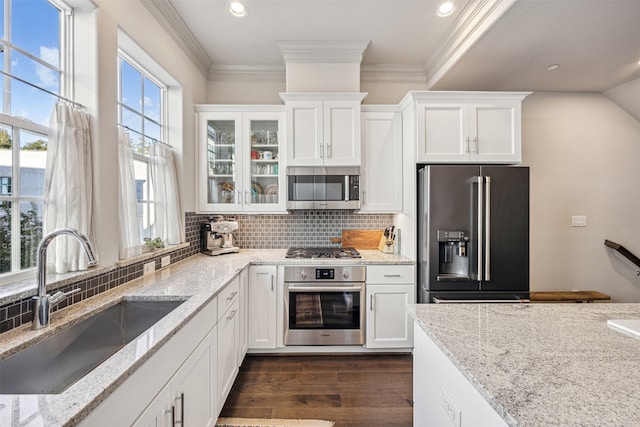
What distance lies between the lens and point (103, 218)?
63.5 inches

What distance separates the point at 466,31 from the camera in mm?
2244

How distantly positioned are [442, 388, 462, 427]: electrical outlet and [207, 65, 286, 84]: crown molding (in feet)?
10.3

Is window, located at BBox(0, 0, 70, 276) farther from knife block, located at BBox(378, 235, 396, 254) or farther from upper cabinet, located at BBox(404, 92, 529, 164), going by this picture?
knife block, located at BBox(378, 235, 396, 254)

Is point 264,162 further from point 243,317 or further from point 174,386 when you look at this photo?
point 174,386

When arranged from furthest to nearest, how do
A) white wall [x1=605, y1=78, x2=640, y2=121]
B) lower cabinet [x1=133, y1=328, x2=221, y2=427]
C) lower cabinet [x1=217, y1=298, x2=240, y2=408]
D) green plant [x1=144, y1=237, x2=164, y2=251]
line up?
white wall [x1=605, y1=78, x2=640, y2=121], green plant [x1=144, y1=237, x2=164, y2=251], lower cabinet [x1=217, y1=298, x2=240, y2=408], lower cabinet [x1=133, y1=328, x2=221, y2=427]

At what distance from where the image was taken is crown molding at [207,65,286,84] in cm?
309

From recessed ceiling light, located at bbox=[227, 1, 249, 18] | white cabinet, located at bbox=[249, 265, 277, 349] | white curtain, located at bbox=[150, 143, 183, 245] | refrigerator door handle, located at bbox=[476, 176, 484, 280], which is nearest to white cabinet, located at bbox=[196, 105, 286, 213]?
white curtain, located at bbox=[150, 143, 183, 245]

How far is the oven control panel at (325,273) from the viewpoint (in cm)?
251

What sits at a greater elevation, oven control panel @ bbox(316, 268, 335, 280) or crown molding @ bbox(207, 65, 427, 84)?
crown molding @ bbox(207, 65, 427, 84)

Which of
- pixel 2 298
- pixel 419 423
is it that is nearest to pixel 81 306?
pixel 2 298

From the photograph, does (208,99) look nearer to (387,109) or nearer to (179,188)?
(179,188)

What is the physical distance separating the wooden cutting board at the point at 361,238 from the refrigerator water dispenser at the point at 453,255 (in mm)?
862

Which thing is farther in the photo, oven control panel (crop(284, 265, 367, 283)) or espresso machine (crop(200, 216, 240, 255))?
espresso machine (crop(200, 216, 240, 255))

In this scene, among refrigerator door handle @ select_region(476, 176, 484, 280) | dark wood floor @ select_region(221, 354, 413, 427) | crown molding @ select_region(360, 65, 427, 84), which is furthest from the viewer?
crown molding @ select_region(360, 65, 427, 84)
